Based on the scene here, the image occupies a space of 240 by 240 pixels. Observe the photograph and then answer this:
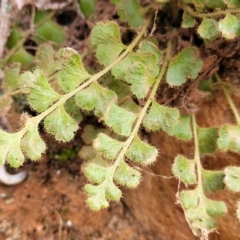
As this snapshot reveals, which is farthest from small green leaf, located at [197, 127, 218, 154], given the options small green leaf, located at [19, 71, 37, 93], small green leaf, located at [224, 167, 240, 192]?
small green leaf, located at [19, 71, 37, 93]

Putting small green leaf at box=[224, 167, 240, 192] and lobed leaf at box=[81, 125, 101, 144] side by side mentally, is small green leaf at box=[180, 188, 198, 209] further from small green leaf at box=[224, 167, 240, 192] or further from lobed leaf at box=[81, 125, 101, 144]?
lobed leaf at box=[81, 125, 101, 144]

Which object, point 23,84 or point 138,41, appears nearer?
point 23,84

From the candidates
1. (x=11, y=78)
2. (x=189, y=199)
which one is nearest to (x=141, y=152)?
(x=189, y=199)

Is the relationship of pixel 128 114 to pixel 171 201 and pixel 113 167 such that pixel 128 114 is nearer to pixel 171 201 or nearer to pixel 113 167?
pixel 113 167

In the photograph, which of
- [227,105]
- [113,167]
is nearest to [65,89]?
[113,167]

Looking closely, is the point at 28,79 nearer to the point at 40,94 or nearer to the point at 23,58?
the point at 40,94
